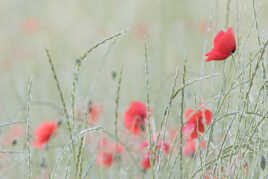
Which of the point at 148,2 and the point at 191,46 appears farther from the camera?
the point at 148,2

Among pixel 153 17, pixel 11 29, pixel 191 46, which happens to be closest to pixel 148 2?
pixel 153 17

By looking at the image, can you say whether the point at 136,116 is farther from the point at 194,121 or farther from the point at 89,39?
the point at 89,39

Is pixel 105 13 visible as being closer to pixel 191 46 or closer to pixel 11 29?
pixel 191 46

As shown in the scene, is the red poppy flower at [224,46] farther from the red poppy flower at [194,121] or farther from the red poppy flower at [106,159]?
the red poppy flower at [106,159]

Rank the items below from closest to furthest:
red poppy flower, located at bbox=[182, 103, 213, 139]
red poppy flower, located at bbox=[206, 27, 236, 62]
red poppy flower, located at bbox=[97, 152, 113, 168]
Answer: red poppy flower, located at bbox=[206, 27, 236, 62] → red poppy flower, located at bbox=[182, 103, 213, 139] → red poppy flower, located at bbox=[97, 152, 113, 168]

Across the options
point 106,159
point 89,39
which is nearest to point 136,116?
point 106,159

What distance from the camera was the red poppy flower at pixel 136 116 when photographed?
4.02 ft

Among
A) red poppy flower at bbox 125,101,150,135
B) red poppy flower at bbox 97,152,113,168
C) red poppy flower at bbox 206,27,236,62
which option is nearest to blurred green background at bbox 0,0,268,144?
red poppy flower at bbox 97,152,113,168

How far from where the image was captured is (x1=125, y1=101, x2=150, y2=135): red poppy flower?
4.02 ft

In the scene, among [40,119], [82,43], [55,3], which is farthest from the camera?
[55,3]

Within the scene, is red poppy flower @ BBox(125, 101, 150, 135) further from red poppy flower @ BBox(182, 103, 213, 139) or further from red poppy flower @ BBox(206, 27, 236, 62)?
red poppy flower @ BBox(206, 27, 236, 62)

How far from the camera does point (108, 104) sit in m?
2.24

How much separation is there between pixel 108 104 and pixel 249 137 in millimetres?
1401

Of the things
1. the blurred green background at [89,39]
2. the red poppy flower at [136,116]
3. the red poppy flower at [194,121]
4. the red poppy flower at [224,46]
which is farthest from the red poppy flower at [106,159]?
the blurred green background at [89,39]
